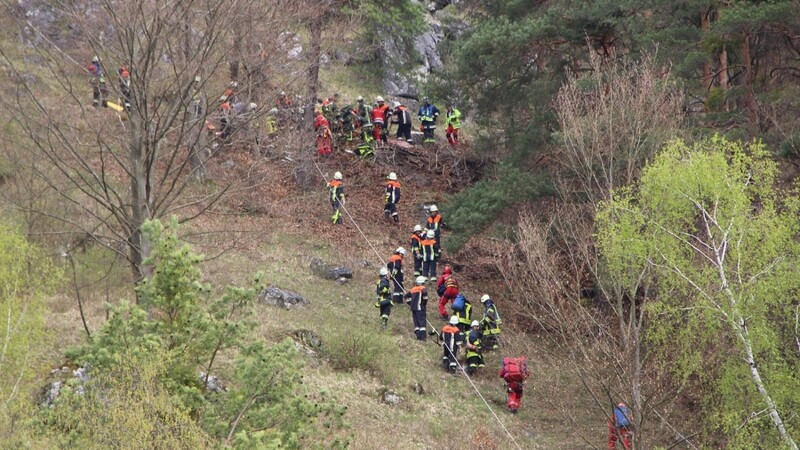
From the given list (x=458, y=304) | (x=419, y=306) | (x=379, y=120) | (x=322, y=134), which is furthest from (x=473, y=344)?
(x=379, y=120)

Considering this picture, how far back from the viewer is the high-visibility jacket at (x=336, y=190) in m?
29.9

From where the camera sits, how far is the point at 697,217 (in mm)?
20156

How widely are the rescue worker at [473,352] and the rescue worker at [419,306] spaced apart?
1.42 meters

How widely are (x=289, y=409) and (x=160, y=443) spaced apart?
187 cm

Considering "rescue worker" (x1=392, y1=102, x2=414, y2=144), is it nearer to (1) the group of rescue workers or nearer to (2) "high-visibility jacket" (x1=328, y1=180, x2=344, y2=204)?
(1) the group of rescue workers

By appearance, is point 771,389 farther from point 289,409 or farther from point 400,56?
point 400,56

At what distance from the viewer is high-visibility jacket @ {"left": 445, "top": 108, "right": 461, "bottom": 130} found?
35062 mm

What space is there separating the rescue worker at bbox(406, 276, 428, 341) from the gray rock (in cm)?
278

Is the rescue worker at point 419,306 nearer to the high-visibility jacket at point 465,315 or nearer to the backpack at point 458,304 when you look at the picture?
the backpack at point 458,304

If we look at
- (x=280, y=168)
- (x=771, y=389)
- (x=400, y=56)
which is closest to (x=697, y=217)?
(x=771, y=389)

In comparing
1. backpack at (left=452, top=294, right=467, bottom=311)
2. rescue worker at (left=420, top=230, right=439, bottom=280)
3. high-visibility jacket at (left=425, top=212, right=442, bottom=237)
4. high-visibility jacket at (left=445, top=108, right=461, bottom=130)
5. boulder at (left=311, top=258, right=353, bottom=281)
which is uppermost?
high-visibility jacket at (left=445, top=108, right=461, bottom=130)

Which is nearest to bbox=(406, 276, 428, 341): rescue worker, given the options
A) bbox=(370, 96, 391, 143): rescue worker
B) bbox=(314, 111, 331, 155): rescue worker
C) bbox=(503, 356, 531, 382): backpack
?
bbox=(503, 356, 531, 382): backpack

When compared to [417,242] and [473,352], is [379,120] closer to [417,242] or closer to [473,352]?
[417,242]

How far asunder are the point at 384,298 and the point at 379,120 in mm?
12298
